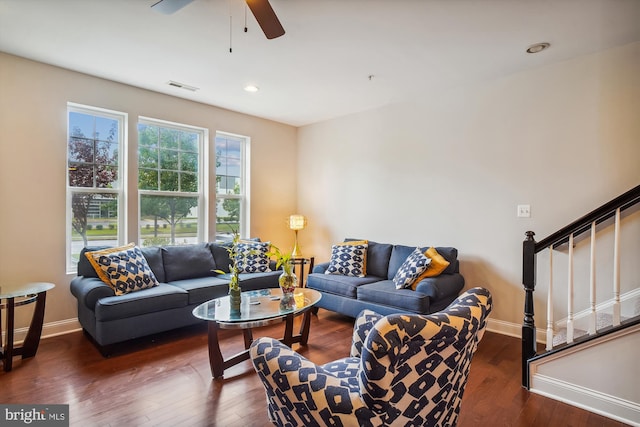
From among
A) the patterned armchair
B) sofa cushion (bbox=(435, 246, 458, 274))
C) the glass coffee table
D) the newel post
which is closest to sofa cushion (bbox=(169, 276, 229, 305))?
the glass coffee table

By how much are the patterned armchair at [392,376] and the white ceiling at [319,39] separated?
6.61 ft

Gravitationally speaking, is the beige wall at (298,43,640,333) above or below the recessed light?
below

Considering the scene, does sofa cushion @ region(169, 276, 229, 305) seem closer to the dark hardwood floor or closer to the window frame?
the dark hardwood floor

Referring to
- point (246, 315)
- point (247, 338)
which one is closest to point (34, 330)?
point (247, 338)

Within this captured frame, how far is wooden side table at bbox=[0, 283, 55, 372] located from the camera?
2531 millimetres

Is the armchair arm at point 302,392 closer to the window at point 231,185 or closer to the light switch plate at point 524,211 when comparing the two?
the light switch plate at point 524,211

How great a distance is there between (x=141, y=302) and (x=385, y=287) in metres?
2.35

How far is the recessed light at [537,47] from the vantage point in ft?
8.89

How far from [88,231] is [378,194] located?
3.46 meters

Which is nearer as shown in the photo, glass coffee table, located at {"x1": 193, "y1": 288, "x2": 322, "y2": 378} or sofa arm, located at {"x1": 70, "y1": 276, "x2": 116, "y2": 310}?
glass coffee table, located at {"x1": 193, "y1": 288, "x2": 322, "y2": 378}

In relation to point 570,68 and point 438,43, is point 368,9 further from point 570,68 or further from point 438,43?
point 570,68

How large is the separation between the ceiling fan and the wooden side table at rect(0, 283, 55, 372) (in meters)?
2.38

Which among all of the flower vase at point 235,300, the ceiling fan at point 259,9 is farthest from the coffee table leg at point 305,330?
the ceiling fan at point 259,9

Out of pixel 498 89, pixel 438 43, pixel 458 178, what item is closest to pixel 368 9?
pixel 438 43
